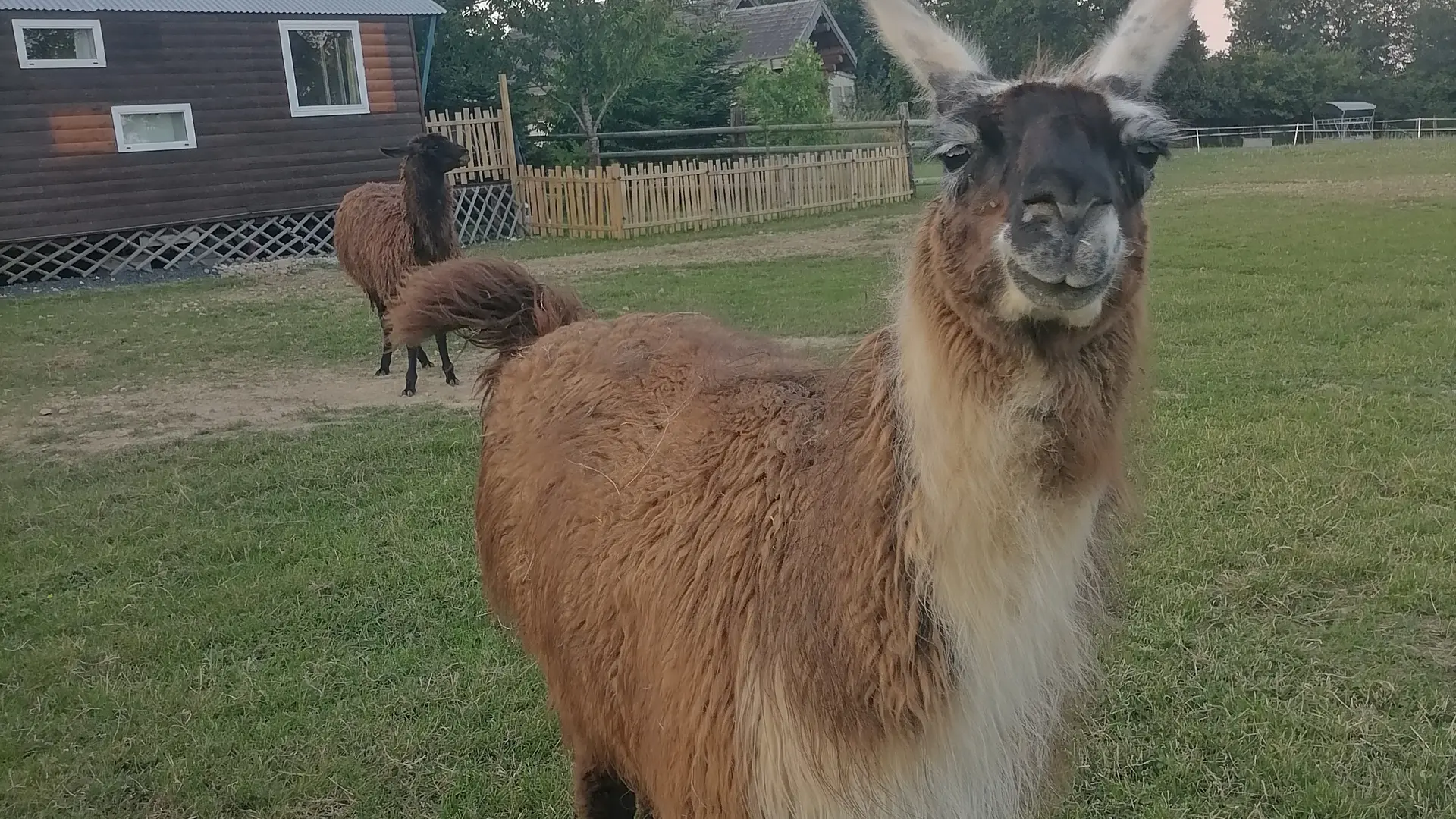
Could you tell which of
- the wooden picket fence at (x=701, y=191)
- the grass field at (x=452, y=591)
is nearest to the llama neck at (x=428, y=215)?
the grass field at (x=452, y=591)

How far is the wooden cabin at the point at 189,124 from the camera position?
50.1ft

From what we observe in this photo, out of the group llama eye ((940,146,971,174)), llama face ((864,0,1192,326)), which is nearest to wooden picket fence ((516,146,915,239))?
llama face ((864,0,1192,326))

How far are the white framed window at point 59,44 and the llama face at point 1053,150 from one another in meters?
17.1

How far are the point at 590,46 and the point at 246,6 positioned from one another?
7.15 m

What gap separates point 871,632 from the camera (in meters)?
1.95

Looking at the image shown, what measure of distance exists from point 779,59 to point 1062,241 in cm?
3460

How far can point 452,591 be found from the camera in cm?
475

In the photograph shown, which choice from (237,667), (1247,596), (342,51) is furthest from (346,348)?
(342,51)

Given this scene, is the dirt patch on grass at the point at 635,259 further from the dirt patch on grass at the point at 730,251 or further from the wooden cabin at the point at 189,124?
the wooden cabin at the point at 189,124

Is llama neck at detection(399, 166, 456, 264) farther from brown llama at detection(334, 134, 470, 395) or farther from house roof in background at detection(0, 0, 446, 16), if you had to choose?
house roof in background at detection(0, 0, 446, 16)

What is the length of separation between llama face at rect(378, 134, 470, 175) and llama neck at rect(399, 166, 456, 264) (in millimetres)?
82

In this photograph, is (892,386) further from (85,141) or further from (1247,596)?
(85,141)

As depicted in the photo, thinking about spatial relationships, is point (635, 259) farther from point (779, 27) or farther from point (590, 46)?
point (779, 27)

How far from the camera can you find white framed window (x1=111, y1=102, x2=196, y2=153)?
1592 centimetres
